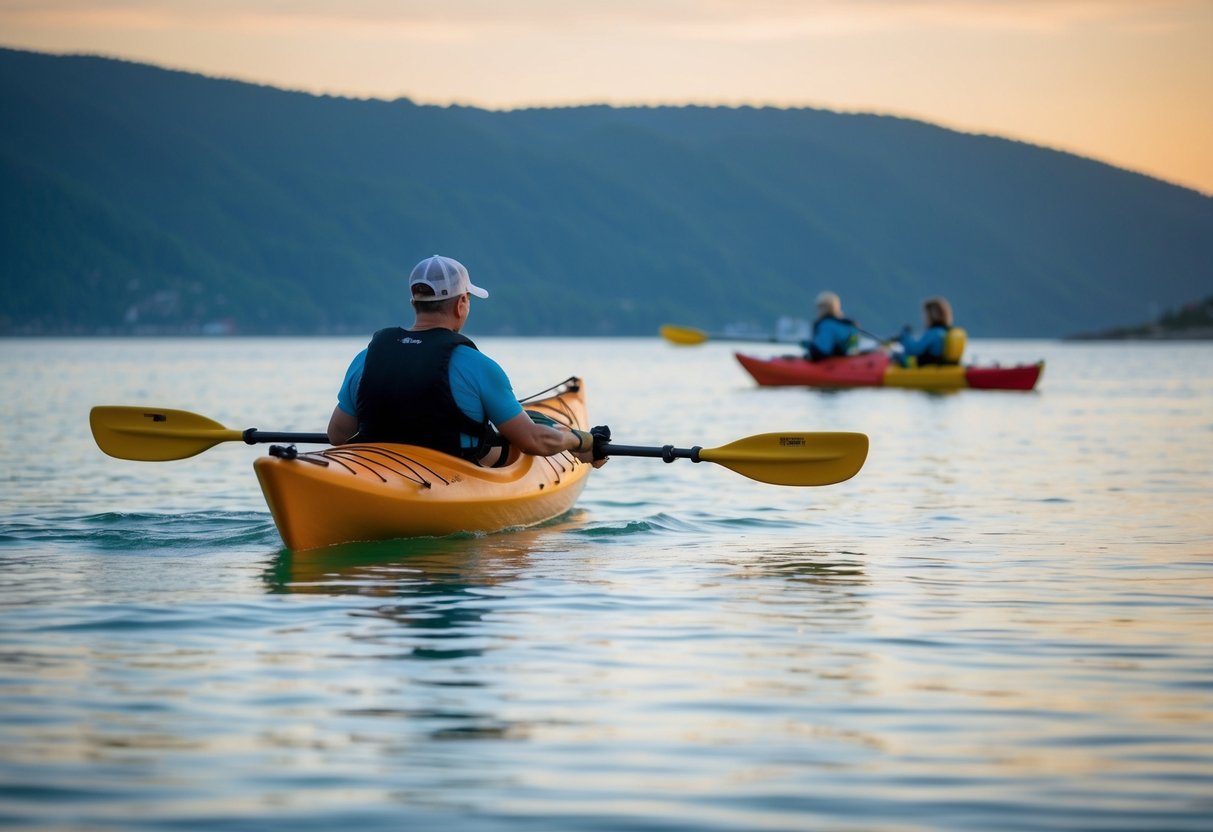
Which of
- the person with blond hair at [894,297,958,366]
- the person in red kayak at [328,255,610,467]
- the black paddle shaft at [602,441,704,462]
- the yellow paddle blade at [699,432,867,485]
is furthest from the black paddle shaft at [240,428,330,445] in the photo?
the person with blond hair at [894,297,958,366]

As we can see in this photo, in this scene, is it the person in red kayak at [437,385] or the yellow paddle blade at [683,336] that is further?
the yellow paddle blade at [683,336]

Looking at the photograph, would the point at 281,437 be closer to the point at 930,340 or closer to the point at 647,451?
the point at 647,451

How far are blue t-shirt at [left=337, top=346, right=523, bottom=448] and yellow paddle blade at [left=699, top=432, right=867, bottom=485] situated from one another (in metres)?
1.79

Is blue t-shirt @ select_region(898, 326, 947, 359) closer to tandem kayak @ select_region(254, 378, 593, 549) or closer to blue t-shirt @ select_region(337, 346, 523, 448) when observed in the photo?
tandem kayak @ select_region(254, 378, 593, 549)

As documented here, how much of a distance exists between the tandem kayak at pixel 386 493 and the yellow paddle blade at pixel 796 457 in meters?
1.29

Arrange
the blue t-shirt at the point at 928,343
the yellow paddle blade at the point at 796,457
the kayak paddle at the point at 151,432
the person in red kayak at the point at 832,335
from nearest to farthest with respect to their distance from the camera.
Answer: the yellow paddle blade at the point at 796,457 < the kayak paddle at the point at 151,432 < the blue t-shirt at the point at 928,343 < the person in red kayak at the point at 832,335

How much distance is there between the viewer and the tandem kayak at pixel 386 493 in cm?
827

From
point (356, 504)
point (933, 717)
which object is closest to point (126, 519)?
point (356, 504)

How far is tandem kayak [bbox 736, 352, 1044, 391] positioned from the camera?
96.5ft

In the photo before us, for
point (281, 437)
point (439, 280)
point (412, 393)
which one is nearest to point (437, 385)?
point (412, 393)

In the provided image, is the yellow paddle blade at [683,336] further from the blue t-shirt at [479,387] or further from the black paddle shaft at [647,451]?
the blue t-shirt at [479,387]

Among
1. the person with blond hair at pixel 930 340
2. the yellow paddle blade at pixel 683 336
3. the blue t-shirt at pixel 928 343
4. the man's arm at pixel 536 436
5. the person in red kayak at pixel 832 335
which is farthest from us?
the yellow paddle blade at pixel 683 336

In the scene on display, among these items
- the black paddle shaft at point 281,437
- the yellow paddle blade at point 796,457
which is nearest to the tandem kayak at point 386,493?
the black paddle shaft at point 281,437

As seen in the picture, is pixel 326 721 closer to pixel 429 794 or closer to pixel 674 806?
pixel 429 794
